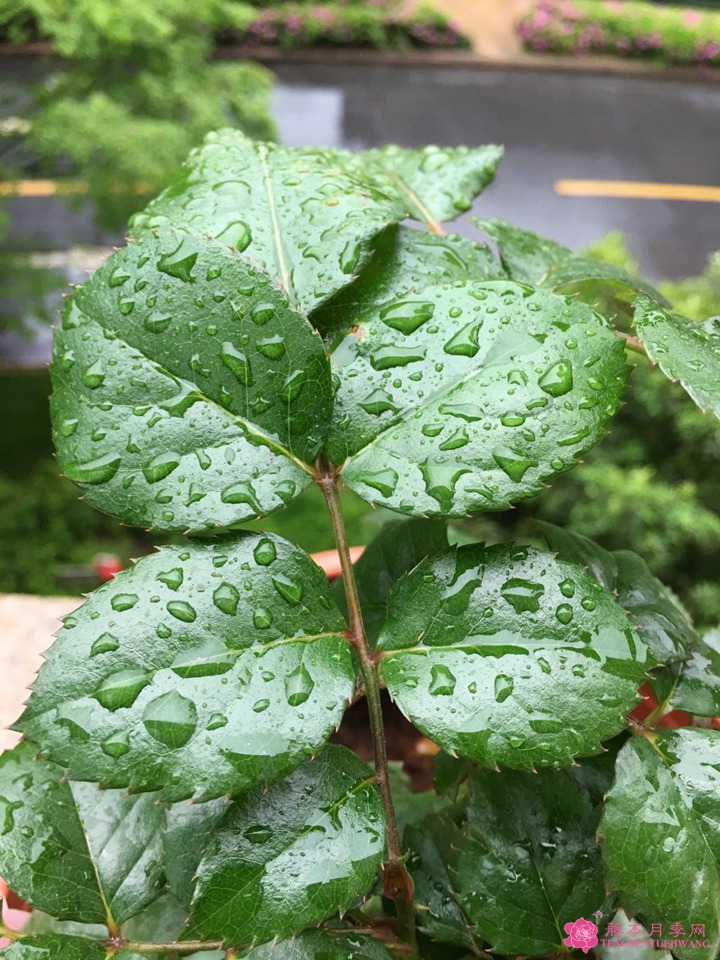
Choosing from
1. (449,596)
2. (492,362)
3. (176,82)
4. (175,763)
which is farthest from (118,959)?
(176,82)

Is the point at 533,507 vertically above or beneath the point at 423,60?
beneath

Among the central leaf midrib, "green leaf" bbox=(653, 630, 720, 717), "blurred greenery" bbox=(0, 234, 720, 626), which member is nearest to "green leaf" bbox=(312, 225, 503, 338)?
the central leaf midrib

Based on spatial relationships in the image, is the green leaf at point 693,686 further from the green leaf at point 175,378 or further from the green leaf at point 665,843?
the green leaf at point 175,378

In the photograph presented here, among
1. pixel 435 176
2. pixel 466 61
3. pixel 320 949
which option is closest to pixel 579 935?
pixel 320 949

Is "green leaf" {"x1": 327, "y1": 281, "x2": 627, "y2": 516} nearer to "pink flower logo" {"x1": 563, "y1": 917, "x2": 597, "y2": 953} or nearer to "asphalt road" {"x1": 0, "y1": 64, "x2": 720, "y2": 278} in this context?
"pink flower logo" {"x1": 563, "y1": 917, "x2": 597, "y2": 953}

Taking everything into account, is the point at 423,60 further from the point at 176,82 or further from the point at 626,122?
the point at 176,82

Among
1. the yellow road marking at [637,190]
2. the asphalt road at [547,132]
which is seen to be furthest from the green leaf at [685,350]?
the yellow road marking at [637,190]
